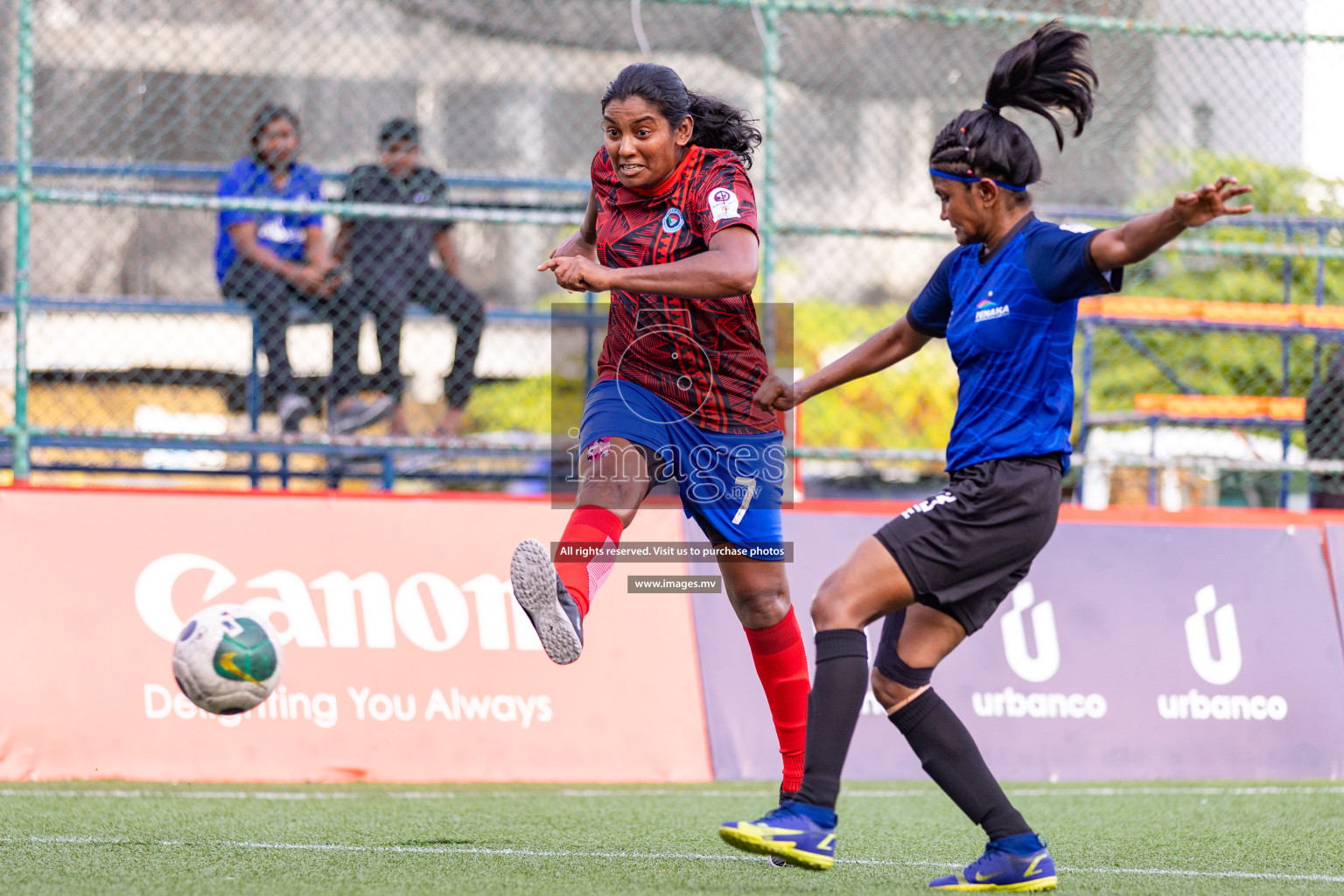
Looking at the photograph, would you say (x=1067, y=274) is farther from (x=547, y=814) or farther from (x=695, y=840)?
(x=547, y=814)

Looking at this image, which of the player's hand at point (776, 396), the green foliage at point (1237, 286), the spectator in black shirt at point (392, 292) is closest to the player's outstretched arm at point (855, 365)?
the player's hand at point (776, 396)

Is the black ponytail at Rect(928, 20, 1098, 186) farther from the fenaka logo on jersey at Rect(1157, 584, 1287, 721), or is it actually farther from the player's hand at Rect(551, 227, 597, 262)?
the fenaka logo on jersey at Rect(1157, 584, 1287, 721)

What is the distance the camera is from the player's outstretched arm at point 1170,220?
334 cm

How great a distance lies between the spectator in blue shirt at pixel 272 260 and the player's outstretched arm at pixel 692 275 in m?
4.20

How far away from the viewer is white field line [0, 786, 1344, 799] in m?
5.64

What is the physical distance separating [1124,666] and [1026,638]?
1.58 feet

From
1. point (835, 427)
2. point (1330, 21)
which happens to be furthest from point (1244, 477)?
point (835, 427)

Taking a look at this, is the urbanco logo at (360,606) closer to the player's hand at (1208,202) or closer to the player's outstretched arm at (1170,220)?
the player's outstretched arm at (1170,220)

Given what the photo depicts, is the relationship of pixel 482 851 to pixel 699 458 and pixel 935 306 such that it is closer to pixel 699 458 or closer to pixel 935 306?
pixel 699 458

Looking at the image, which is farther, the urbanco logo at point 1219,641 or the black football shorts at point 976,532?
the urbanco logo at point 1219,641

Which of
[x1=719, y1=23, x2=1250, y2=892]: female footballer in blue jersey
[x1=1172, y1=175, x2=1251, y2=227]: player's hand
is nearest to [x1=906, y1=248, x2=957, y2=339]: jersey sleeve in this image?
[x1=719, y1=23, x2=1250, y2=892]: female footballer in blue jersey

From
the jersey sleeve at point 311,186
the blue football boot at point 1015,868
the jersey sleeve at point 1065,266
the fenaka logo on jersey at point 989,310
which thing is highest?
the jersey sleeve at point 311,186

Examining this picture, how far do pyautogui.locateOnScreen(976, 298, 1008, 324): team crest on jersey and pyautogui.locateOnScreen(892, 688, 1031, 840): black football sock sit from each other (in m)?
1.01

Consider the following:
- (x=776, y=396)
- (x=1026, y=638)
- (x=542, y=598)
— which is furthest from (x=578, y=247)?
(x=1026, y=638)
